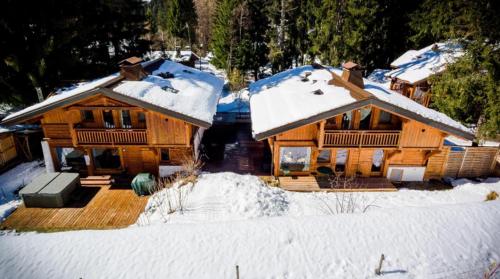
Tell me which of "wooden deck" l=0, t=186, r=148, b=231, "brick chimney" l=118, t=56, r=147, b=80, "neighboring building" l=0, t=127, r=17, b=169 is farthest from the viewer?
"neighboring building" l=0, t=127, r=17, b=169

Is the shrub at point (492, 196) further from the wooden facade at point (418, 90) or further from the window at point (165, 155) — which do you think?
the window at point (165, 155)

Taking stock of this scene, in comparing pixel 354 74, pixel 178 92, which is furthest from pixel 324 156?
pixel 178 92

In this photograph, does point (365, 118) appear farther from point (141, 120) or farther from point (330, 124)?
point (141, 120)

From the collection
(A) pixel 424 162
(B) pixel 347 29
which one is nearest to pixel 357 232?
(A) pixel 424 162

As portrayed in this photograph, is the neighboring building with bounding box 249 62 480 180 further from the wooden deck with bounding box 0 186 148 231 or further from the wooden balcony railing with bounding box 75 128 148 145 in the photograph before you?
the wooden deck with bounding box 0 186 148 231

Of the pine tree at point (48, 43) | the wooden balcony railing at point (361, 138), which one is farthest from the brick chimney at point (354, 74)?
the pine tree at point (48, 43)

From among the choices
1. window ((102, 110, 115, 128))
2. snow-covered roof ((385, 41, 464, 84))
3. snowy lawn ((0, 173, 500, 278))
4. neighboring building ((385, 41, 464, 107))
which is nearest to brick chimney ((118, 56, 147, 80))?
window ((102, 110, 115, 128))

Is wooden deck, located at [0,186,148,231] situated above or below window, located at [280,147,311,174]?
below
